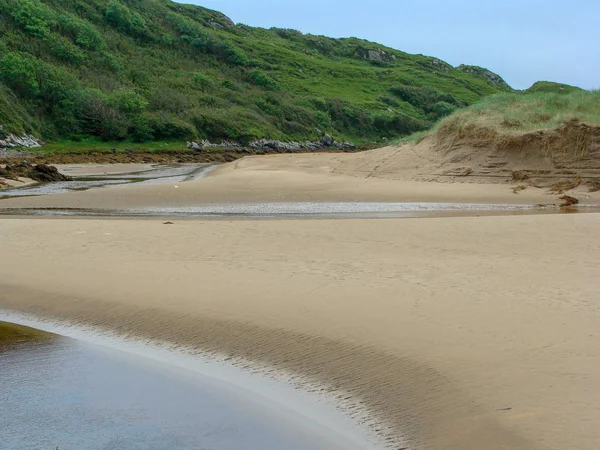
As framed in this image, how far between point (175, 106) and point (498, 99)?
134 feet

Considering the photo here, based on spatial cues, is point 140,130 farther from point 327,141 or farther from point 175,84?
point 327,141

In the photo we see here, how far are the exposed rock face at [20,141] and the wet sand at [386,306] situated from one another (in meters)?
33.8

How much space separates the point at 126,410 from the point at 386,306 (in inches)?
93.8

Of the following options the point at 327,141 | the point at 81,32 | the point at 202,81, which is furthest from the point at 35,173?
the point at 202,81

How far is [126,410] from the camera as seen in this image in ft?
15.5

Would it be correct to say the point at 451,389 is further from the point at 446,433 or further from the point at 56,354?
the point at 56,354

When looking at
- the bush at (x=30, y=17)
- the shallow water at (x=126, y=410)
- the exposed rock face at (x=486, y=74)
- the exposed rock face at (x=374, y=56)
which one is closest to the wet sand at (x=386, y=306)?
the shallow water at (x=126, y=410)

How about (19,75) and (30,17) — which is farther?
(30,17)

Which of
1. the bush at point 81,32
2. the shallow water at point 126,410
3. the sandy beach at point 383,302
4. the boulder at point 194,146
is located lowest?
the shallow water at point 126,410

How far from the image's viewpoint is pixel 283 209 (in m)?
16.5

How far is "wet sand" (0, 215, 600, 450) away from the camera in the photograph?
13.8ft

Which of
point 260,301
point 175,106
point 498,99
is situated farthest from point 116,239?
point 175,106

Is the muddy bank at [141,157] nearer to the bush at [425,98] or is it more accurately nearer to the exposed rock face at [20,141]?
the exposed rock face at [20,141]

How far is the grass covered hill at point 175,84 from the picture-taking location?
52.7 metres
